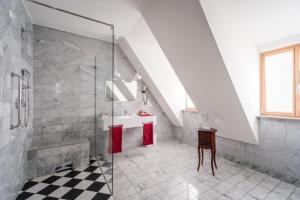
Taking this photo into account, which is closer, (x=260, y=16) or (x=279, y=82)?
(x=260, y=16)

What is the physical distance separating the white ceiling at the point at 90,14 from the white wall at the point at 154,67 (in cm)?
30

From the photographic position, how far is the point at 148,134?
11.8 ft

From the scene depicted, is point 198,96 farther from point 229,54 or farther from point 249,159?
point 249,159

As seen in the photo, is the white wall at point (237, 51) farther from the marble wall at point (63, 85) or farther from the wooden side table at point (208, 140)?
the marble wall at point (63, 85)

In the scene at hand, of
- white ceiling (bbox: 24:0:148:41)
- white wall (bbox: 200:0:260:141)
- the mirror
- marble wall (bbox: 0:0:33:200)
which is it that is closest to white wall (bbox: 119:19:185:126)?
white ceiling (bbox: 24:0:148:41)

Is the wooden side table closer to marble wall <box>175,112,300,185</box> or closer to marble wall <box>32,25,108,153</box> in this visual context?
marble wall <box>175,112,300,185</box>

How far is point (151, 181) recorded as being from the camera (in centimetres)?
223

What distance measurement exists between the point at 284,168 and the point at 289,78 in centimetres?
148

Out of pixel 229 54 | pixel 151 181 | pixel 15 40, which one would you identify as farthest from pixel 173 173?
pixel 15 40

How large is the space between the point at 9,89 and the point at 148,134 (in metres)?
2.76

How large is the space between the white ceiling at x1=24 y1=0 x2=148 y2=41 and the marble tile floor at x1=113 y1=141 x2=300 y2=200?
8.94 ft

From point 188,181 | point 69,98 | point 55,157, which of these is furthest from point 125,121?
point 188,181

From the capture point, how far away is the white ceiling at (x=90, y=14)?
6.72 ft

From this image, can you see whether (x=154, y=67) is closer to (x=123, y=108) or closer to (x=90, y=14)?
(x=123, y=108)
